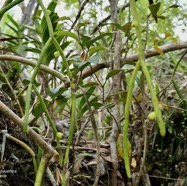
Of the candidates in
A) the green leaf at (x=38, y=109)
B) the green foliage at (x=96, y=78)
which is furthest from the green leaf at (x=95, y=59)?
the green leaf at (x=38, y=109)

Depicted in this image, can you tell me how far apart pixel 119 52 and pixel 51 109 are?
9.9 inches

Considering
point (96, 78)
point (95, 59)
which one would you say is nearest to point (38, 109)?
point (95, 59)

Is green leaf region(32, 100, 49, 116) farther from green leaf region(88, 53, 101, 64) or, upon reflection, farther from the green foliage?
green leaf region(88, 53, 101, 64)

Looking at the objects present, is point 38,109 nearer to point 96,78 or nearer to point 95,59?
point 95,59

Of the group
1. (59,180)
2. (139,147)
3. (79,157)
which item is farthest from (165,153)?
(59,180)

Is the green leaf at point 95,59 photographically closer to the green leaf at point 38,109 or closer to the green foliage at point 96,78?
the green foliage at point 96,78

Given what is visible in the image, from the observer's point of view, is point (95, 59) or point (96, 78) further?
point (96, 78)

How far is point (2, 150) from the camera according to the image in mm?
670

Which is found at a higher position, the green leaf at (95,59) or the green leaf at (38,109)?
the green leaf at (95,59)

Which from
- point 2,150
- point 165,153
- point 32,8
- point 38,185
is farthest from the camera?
point 32,8

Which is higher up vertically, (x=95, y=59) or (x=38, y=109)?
(x=95, y=59)

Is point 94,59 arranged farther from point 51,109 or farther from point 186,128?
point 186,128

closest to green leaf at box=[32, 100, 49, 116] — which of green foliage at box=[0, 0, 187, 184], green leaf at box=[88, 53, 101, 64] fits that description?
green foliage at box=[0, 0, 187, 184]

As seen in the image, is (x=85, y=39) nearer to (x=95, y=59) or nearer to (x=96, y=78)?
(x=95, y=59)
